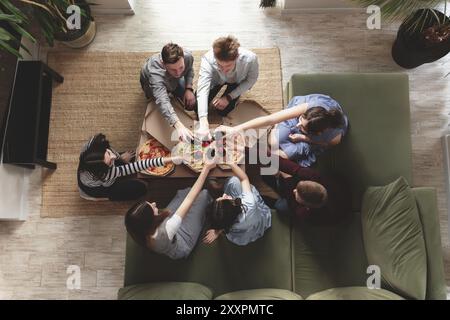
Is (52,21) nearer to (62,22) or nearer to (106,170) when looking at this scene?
(62,22)

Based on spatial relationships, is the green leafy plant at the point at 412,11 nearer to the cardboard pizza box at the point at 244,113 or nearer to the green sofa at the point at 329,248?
the green sofa at the point at 329,248

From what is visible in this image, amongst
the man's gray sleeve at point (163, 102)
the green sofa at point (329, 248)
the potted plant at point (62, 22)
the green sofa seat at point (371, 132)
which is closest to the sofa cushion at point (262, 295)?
the green sofa at point (329, 248)

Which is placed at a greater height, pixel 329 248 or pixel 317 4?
pixel 317 4

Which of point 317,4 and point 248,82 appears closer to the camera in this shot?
point 248,82

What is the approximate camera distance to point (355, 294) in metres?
2.40

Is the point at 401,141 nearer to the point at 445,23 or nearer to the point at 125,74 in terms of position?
the point at 445,23

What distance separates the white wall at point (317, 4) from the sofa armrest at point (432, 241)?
1774 millimetres

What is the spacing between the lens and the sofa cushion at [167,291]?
2407 mm

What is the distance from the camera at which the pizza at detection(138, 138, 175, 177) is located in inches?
108

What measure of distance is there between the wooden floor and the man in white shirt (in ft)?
2.26

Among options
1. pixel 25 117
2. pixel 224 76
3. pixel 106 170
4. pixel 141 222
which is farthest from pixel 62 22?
pixel 141 222

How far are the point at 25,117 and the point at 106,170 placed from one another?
0.88 m

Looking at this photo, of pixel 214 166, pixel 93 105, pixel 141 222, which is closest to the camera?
pixel 141 222

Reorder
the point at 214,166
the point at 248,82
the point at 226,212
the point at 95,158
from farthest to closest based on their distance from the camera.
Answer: the point at 248,82 < the point at 214,166 < the point at 95,158 < the point at 226,212
